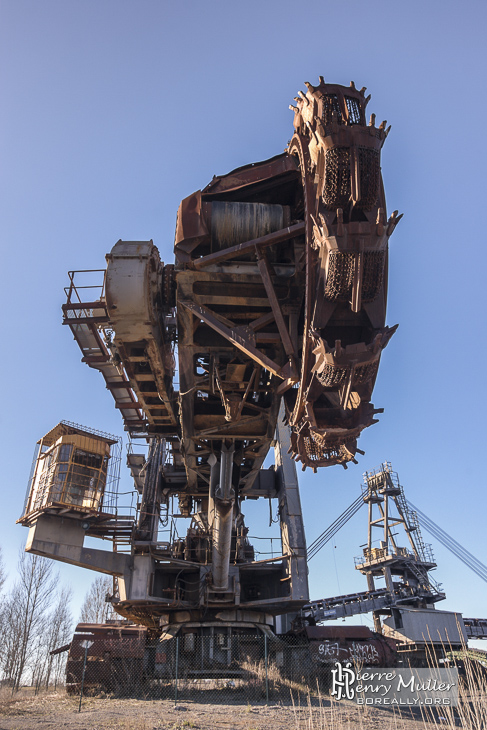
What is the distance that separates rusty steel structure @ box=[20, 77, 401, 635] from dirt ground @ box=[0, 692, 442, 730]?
400 cm

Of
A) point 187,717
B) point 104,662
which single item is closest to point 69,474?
point 104,662

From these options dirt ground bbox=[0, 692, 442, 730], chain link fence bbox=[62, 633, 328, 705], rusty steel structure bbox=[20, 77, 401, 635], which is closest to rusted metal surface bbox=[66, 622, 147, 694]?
chain link fence bbox=[62, 633, 328, 705]

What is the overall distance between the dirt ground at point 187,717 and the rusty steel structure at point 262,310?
4.00 m

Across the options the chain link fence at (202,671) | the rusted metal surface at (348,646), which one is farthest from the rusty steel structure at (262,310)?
the rusted metal surface at (348,646)

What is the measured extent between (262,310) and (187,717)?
799 centimetres

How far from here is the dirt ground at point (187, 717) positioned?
856 centimetres

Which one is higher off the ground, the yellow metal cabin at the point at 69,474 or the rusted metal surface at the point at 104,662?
the yellow metal cabin at the point at 69,474

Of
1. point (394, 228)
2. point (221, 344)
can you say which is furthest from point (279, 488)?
point (394, 228)

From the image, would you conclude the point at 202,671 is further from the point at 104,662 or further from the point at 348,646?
the point at 348,646

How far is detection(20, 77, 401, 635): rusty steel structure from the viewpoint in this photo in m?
7.08

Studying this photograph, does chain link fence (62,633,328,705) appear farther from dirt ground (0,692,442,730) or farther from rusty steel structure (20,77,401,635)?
rusty steel structure (20,77,401,635)

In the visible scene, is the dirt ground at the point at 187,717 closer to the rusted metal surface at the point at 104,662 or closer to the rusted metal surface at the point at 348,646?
the rusted metal surface at the point at 104,662

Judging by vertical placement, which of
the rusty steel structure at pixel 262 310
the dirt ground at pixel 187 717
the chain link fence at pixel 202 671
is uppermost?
the rusty steel structure at pixel 262 310

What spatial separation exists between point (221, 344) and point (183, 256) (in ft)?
6.50
